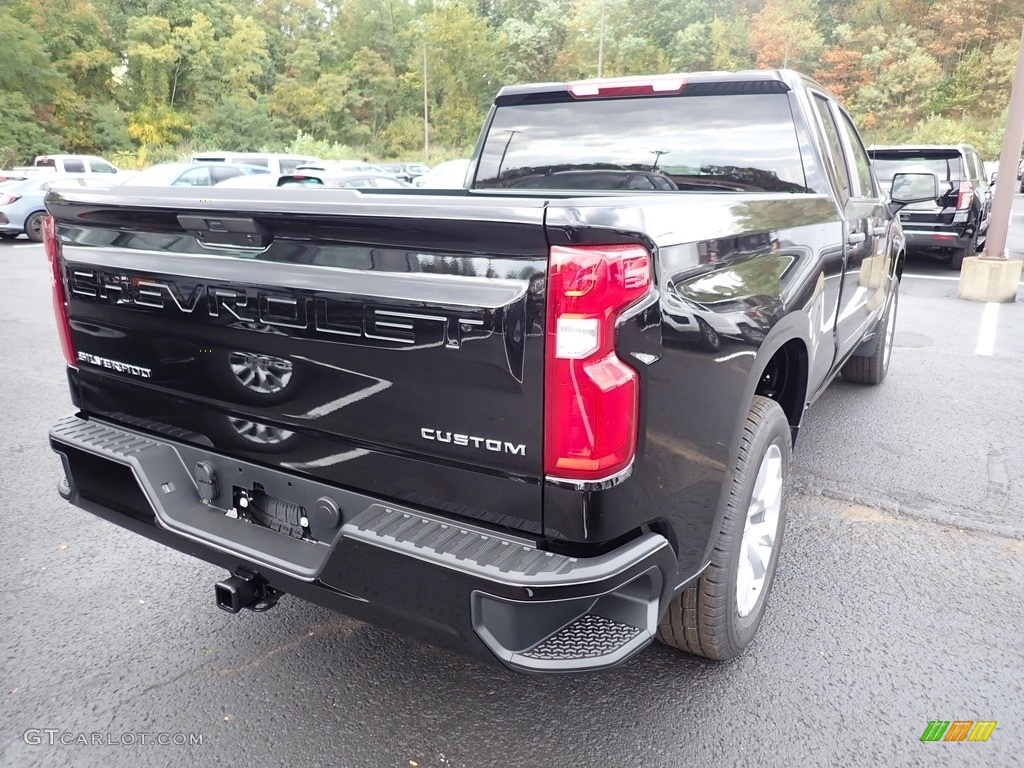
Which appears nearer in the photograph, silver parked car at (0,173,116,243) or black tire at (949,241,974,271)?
black tire at (949,241,974,271)

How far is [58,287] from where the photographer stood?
8.71 feet

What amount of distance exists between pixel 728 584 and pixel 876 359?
4.05 meters

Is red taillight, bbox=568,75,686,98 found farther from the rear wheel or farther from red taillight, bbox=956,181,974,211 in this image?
the rear wheel

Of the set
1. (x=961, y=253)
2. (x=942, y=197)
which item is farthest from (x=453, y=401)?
(x=961, y=253)

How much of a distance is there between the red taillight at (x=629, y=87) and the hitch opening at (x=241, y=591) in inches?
112

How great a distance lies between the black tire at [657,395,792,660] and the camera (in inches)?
91.6

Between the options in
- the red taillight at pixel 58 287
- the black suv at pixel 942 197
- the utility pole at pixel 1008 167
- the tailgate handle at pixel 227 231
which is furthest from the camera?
the black suv at pixel 942 197

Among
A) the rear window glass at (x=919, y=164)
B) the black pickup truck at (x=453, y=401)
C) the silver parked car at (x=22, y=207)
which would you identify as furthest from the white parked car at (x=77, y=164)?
the black pickup truck at (x=453, y=401)

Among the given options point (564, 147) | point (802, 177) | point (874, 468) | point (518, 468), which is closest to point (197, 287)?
point (518, 468)

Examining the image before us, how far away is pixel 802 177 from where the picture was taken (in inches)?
136

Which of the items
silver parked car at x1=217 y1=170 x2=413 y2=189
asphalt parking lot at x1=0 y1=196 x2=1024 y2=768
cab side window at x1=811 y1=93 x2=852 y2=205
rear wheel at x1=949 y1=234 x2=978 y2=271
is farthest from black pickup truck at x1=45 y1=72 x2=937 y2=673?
silver parked car at x1=217 y1=170 x2=413 y2=189

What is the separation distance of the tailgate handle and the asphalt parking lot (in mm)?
1459

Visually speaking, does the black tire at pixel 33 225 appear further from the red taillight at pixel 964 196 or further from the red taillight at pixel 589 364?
the red taillight at pixel 589 364

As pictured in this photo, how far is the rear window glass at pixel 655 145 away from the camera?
3.53 m
